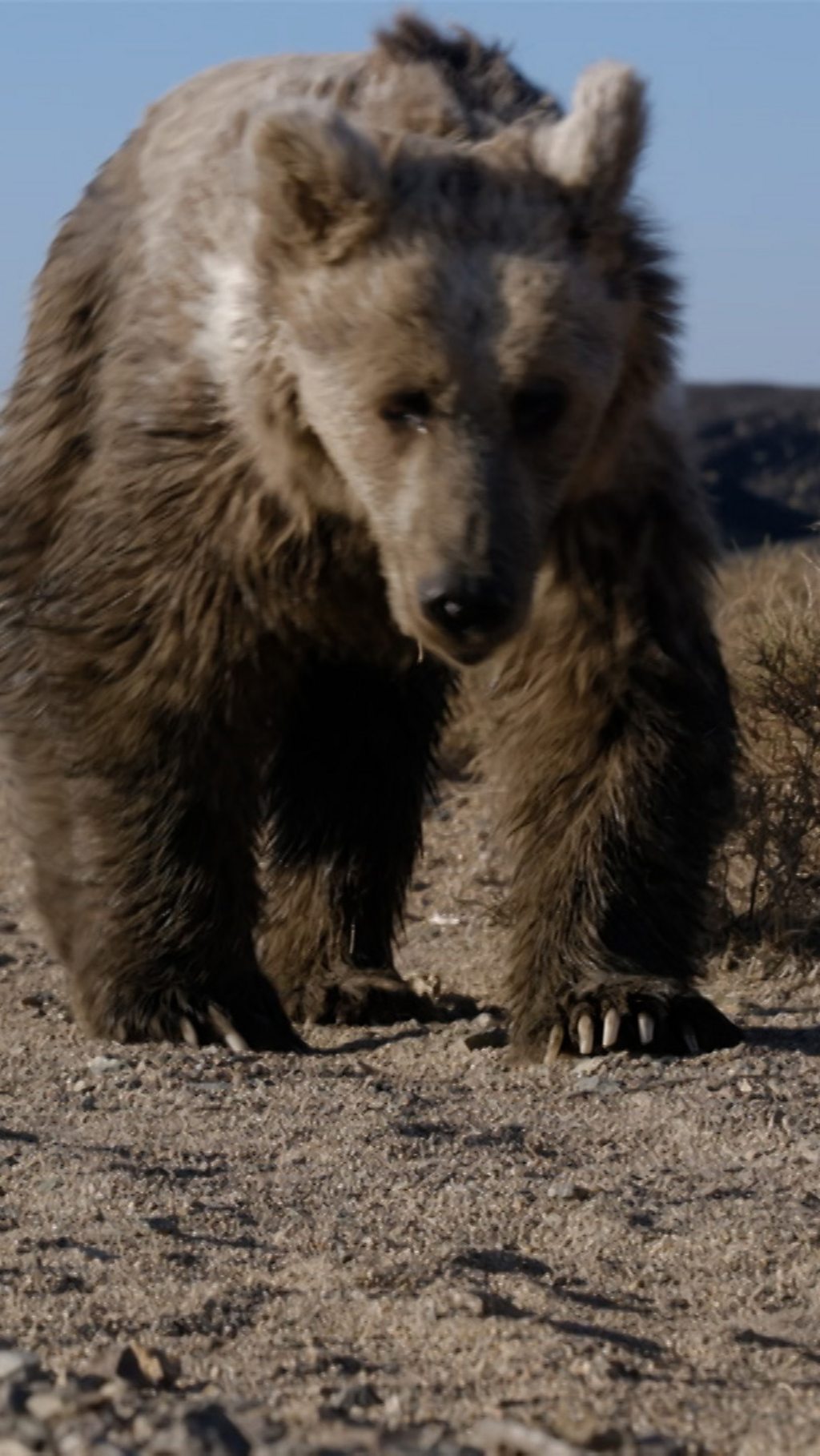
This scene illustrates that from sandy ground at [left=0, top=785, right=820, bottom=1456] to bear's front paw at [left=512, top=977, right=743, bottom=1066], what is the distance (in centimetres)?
11

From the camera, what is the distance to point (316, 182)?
177 inches

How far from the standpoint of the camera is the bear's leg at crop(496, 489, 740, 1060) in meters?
4.91

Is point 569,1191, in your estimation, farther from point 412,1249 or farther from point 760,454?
point 760,454

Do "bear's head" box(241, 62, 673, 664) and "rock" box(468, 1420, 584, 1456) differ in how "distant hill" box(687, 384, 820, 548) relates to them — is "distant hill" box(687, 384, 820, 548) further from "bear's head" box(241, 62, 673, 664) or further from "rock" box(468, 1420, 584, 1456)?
"rock" box(468, 1420, 584, 1456)

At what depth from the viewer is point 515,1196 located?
374 cm

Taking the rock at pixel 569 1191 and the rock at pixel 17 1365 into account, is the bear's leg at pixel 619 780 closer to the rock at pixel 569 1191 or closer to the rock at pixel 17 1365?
the rock at pixel 569 1191

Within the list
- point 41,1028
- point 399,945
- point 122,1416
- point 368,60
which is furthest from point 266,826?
point 122,1416

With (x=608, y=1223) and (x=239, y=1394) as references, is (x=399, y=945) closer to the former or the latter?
(x=608, y=1223)

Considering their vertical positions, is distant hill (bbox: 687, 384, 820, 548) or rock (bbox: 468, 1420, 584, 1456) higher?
distant hill (bbox: 687, 384, 820, 548)

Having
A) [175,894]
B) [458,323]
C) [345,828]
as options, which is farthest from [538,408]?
[345,828]

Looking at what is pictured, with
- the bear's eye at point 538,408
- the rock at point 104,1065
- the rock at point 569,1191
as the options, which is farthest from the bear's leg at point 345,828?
the rock at point 569,1191

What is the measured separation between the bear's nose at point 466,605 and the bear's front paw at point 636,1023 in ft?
2.84

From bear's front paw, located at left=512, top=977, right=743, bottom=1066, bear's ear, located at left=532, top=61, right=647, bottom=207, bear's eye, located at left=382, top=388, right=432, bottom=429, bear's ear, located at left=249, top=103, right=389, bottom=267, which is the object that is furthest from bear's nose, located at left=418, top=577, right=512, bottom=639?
bear's front paw, located at left=512, top=977, right=743, bottom=1066

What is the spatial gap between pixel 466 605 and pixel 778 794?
228 centimetres
